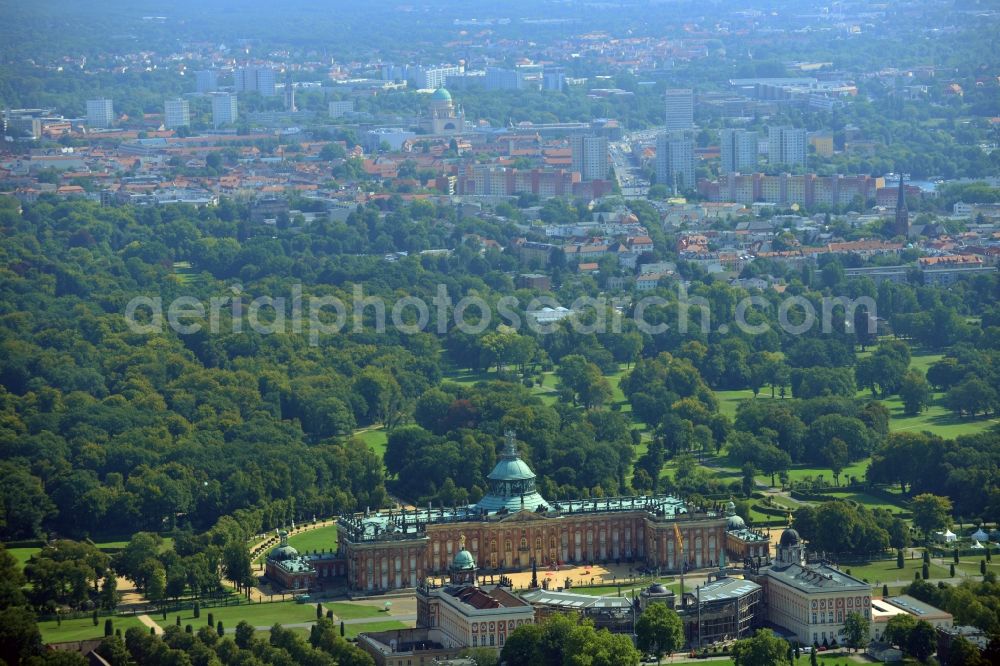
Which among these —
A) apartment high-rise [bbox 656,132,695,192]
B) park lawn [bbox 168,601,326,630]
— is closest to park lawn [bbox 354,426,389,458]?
park lawn [bbox 168,601,326,630]

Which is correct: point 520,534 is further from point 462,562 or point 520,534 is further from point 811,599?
point 811,599

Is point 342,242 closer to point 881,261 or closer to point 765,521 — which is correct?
point 881,261

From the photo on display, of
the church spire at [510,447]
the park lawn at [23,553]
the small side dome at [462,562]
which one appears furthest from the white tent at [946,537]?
the park lawn at [23,553]

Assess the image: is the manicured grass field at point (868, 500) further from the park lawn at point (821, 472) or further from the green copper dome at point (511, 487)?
the green copper dome at point (511, 487)

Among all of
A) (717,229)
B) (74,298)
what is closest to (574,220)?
(717,229)

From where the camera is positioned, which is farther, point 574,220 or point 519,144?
point 519,144

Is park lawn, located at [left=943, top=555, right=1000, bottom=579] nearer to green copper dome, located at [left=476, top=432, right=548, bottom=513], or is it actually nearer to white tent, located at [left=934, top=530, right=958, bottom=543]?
white tent, located at [left=934, top=530, right=958, bottom=543]

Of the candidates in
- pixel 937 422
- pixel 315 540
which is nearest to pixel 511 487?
pixel 315 540
